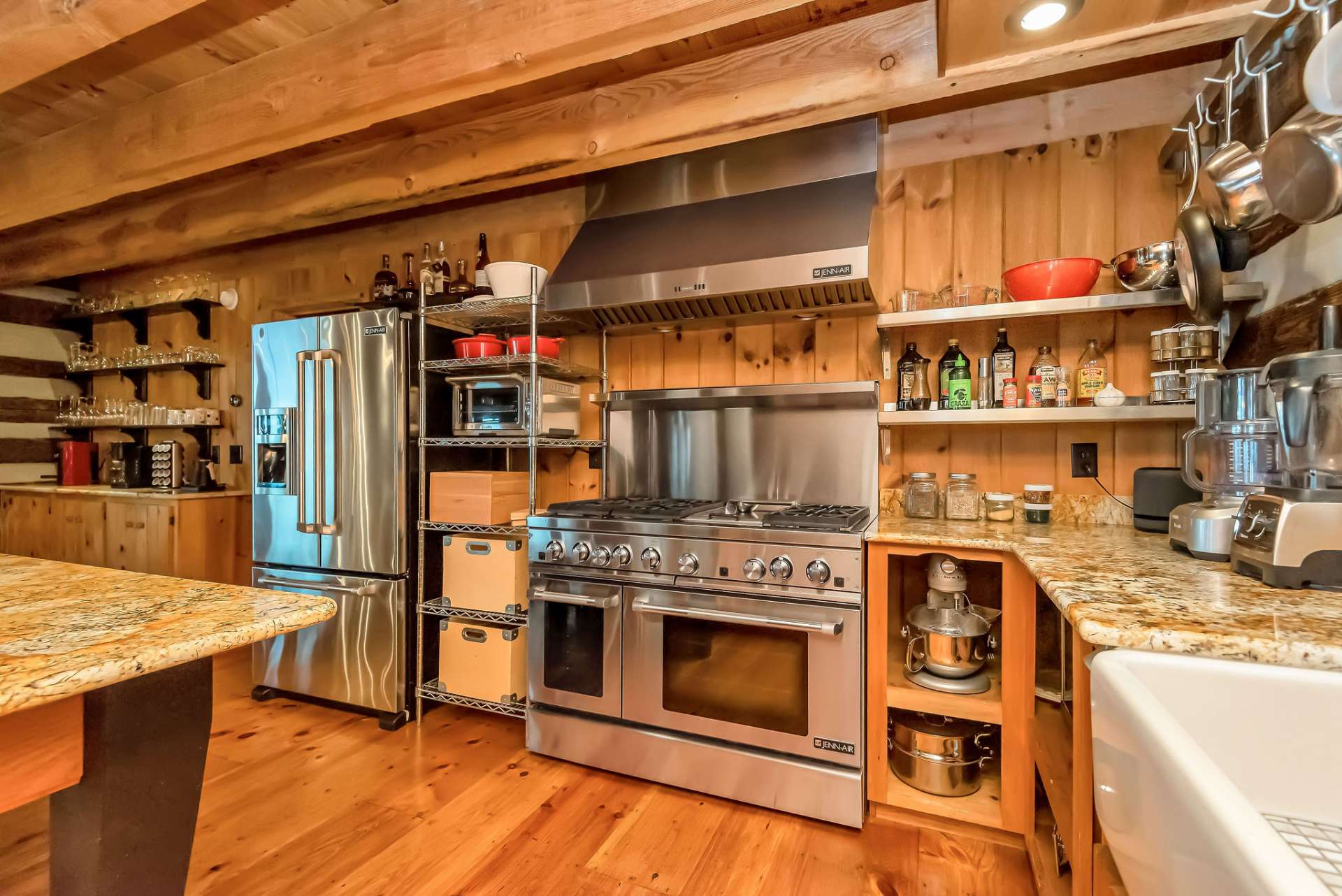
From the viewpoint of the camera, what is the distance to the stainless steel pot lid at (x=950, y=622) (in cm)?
177

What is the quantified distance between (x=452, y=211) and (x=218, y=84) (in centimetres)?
106

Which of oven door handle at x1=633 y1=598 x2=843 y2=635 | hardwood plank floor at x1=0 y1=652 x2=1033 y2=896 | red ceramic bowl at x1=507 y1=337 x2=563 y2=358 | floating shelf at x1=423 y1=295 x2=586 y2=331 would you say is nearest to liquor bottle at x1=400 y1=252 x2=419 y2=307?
floating shelf at x1=423 y1=295 x2=586 y2=331

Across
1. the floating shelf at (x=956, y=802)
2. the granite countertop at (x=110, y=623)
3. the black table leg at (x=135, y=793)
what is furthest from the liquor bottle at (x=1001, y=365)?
the black table leg at (x=135, y=793)

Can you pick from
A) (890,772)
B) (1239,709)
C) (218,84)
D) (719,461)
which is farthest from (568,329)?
(1239,709)

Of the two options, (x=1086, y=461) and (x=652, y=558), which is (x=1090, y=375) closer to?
(x=1086, y=461)

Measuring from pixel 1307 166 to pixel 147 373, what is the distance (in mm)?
5502

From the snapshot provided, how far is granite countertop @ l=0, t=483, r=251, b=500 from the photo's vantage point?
3309 mm

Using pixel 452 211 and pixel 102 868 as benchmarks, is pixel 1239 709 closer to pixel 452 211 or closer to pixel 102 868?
pixel 102 868

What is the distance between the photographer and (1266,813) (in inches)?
27.2

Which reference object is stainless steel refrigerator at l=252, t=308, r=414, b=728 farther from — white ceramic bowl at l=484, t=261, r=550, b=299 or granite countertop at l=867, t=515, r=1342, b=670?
granite countertop at l=867, t=515, r=1342, b=670

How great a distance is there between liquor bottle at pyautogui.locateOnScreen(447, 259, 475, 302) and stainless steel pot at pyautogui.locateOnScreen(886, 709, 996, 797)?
2310 mm

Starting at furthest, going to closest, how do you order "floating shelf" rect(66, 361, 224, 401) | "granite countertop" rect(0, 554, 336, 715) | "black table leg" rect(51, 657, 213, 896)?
"floating shelf" rect(66, 361, 224, 401), "black table leg" rect(51, 657, 213, 896), "granite countertop" rect(0, 554, 336, 715)

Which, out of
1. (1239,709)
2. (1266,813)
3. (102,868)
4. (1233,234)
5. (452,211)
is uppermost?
(452,211)

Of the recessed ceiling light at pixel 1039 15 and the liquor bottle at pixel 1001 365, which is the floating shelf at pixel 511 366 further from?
the recessed ceiling light at pixel 1039 15
